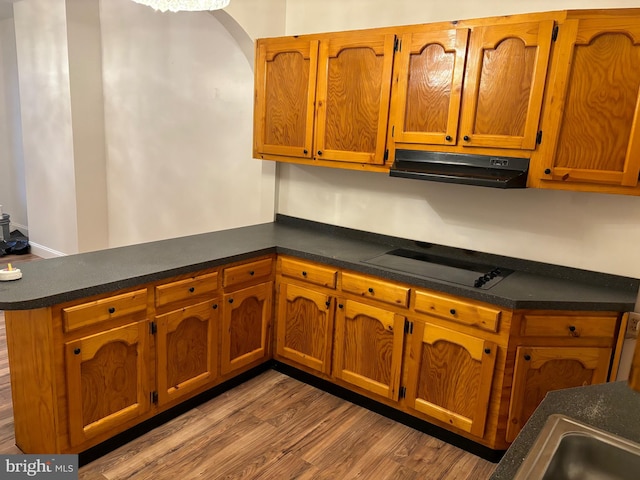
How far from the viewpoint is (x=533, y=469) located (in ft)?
3.24

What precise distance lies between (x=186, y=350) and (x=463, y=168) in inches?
69.8

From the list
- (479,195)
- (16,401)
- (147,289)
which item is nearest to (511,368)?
(479,195)

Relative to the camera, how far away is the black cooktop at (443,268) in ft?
7.95

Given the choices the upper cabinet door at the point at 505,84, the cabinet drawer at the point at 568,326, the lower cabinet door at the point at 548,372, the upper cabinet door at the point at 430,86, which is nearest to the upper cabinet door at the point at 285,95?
the upper cabinet door at the point at 430,86

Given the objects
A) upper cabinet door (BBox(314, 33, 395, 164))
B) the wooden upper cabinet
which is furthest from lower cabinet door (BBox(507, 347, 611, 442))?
upper cabinet door (BBox(314, 33, 395, 164))

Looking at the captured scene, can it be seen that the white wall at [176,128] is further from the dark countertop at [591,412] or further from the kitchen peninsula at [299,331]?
the dark countertop at [591,412]

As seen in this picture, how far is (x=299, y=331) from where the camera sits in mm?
2986

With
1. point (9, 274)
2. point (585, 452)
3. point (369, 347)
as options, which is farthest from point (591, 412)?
point (9, 274)

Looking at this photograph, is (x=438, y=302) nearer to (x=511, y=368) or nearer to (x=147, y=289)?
(x=511, y=368)

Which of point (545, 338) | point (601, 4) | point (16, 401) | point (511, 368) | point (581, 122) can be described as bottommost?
point (16, 401)

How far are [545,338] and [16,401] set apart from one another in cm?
251

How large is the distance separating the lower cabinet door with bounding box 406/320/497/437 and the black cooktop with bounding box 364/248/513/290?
10.4 inches

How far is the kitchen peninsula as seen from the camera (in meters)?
2.07

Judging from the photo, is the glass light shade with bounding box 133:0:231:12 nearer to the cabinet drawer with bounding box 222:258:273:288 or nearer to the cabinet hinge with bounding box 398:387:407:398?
the cabinet drawer with bounding box 222:258:273:288
